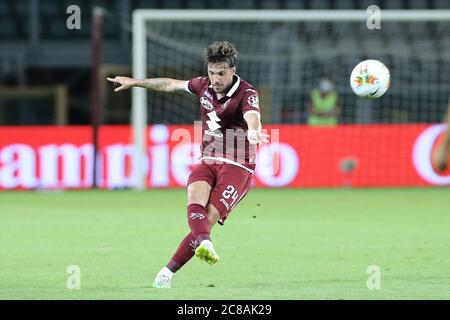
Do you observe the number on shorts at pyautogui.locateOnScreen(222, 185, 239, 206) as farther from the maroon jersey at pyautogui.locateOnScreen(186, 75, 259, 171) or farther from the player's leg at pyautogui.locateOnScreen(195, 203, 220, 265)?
the player's leg at pyautogui.locateOnScreen(195, 203, 220, 265)

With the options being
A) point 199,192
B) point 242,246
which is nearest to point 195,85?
point 199,192

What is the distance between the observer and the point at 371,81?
9.49 metres

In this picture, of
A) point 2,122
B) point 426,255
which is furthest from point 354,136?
point 426,255

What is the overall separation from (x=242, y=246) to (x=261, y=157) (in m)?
8.45

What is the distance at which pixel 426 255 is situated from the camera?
36.5ft

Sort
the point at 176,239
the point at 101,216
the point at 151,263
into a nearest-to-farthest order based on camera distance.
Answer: the point at 151,263, the point at 176,239, the point at 101,216

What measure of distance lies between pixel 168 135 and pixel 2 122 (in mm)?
5548

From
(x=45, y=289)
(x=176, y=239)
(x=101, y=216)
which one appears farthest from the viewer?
(x=101, y=216)

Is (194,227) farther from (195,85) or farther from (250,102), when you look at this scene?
(195,85)

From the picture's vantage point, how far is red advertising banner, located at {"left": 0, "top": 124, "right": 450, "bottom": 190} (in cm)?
2062

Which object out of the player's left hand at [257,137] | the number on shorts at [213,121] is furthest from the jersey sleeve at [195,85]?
the player's left hand at [257,137]

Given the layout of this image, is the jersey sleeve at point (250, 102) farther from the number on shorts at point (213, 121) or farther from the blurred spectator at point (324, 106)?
the blurred spectator at point (324, 106)

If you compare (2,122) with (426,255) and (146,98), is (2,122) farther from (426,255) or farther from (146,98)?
(426,255)

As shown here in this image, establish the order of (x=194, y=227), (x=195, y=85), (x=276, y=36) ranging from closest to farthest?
1. (x=194, y=227)
2. (x=195, y=85)
3. (x=276, y=36)
